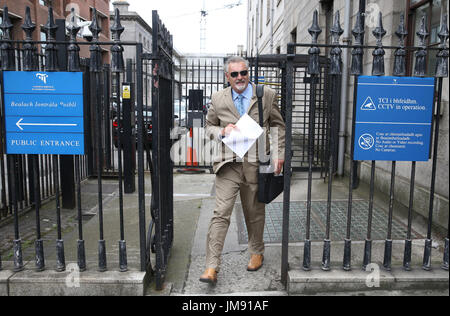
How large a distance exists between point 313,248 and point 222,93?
6.50ft

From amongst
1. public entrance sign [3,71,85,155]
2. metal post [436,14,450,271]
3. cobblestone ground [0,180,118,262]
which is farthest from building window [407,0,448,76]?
cobblestone ground [0,180,118,262]

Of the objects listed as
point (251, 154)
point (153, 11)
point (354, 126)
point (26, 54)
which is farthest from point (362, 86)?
point (26, 54)

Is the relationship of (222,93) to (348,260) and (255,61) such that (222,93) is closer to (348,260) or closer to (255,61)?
Result: (348,260)

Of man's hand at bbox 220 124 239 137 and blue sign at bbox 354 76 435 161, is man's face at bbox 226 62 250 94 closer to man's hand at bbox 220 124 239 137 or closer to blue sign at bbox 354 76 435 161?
man's hand at bbox 220 124 239 137

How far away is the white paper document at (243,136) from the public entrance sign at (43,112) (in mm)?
1272

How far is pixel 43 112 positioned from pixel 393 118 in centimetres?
290

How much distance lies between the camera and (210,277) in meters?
3.38

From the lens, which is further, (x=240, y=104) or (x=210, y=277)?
(x=240, y=104)

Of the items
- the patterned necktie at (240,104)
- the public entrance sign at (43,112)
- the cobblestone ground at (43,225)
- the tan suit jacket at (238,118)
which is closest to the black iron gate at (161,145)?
the tan suit jacket at (238,118)

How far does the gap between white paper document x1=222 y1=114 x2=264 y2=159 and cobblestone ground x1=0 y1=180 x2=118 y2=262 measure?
2.48 meters

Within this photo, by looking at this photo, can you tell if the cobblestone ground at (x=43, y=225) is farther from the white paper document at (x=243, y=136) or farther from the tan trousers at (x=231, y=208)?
the white paper document at (x=243, y=136)

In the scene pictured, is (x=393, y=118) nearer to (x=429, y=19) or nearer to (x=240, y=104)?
(x=240, y=104)

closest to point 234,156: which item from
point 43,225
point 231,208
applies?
point 231,208

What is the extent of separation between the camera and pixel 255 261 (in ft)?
12.5
